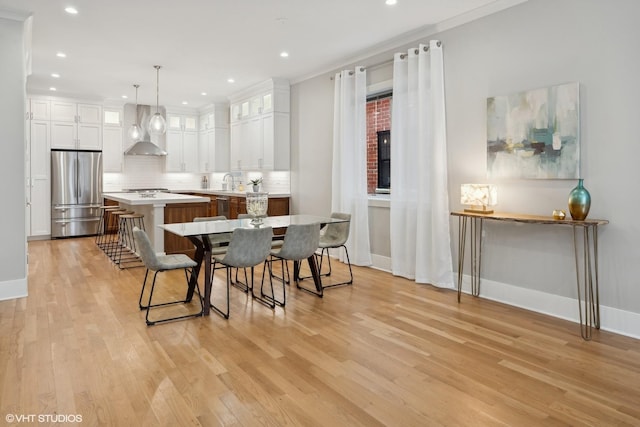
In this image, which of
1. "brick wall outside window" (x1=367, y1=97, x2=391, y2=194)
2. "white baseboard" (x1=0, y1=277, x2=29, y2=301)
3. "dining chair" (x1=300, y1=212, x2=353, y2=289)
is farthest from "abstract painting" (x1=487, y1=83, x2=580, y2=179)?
"white baseboard" (x1=0, y1=277, x2=29, y2=301)

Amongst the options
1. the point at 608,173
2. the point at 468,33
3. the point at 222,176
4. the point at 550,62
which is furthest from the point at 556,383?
the point at 222,176

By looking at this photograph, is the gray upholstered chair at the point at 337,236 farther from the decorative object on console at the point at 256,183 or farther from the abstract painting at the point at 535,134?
the abstract painting at the point at 535,134

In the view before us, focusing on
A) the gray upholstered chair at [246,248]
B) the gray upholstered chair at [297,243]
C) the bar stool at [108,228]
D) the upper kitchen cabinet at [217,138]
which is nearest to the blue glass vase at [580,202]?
the gray upholstered chair at [297,243]

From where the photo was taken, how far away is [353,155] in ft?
19.7

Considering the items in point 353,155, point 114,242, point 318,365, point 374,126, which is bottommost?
point 318,365

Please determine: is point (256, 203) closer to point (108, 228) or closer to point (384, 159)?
point (384, 159)

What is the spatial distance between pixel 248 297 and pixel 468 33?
363 centimetres

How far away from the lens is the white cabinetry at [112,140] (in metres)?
9.06

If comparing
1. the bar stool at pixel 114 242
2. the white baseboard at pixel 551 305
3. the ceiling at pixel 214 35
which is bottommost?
the white baseboard at pixel 551 305

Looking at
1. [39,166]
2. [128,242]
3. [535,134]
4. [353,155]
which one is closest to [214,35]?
[353,155]

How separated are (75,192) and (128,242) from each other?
2294mm

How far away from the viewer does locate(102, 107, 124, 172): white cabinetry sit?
9.06 metres

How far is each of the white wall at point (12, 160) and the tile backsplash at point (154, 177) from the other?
4.51m

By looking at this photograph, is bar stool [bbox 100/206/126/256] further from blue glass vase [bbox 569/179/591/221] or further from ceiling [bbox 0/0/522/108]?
blue glass vase [bbox 569/179/591/221]
